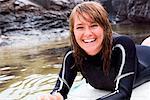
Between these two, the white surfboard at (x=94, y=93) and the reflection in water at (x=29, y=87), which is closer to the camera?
the white surfboard at (x=94, y=93)

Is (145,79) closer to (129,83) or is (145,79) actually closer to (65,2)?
(129,83)

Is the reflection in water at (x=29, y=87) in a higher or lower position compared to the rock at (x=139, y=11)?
higher

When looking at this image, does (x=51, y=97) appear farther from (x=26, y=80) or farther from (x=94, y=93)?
(x=26, y=80)

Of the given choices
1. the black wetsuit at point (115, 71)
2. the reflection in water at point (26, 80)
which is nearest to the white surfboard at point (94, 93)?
the black wetsuit at point (115, 71)

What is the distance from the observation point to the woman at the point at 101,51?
2701 millimetres

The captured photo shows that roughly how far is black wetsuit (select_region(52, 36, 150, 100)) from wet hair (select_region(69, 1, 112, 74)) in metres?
0.05

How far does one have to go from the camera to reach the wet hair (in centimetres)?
267

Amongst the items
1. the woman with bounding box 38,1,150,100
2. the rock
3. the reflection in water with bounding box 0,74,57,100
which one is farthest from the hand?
the rock

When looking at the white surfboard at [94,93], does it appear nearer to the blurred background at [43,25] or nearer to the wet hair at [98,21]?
the wet hair at [98,21]

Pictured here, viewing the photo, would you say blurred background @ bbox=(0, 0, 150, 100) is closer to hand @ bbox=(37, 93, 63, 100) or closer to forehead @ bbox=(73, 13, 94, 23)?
hand @ bbox=(37, 93, 63, 100)

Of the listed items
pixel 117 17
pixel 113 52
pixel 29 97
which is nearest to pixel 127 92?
pixel 113 52

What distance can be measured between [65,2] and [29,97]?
17.2 meters

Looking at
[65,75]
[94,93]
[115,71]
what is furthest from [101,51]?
[94,93]

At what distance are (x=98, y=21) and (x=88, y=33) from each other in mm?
121
